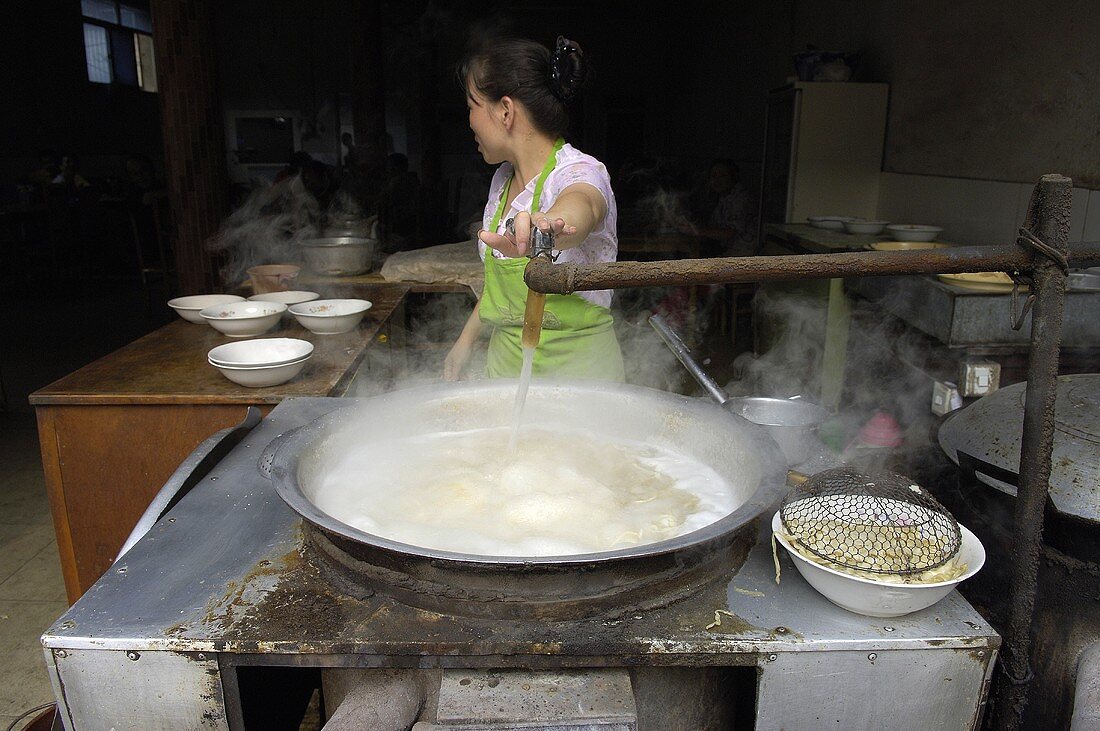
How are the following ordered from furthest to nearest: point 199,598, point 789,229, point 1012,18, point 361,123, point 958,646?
A: 1. point 361,123
2. point 789,229
3. point 1012,18
4. point 199,598
5. point 958,646

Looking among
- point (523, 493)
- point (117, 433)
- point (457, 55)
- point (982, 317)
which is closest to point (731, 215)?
point (982, 317)

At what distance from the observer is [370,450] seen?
83.3 inches

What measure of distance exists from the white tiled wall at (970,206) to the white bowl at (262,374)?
12.1 feet

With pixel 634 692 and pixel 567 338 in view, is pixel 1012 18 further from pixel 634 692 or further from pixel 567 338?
pixel 634 692

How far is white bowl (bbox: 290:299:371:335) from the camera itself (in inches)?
143

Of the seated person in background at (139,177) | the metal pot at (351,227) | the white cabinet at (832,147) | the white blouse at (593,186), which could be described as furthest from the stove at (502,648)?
the seated person in background at (139,177)

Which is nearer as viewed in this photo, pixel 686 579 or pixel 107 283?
pixel 686 579

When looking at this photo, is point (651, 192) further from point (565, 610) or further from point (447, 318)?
point (565, 610)

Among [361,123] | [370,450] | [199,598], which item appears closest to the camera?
[199,598]

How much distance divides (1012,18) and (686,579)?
4706 millimetres

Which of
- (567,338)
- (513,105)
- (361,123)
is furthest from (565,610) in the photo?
(361,123)

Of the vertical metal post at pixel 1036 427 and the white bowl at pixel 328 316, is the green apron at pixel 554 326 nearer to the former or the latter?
the white bowl at pixel 328 316

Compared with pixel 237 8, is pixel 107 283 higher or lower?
lower

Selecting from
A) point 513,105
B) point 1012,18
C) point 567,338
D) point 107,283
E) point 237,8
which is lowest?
point 107,283
